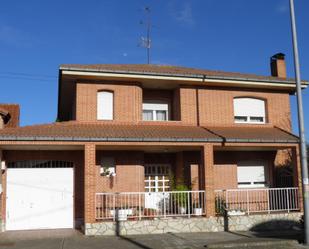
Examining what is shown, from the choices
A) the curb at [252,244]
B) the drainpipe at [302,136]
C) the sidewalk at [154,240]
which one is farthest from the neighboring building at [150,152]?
the drainpipe at [302,136]

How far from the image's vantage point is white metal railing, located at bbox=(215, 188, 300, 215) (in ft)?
51.6

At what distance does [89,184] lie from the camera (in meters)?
13.8

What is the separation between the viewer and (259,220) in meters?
15.3

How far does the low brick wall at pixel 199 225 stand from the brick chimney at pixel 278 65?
8.10 m

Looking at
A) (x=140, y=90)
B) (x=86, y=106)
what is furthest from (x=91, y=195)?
(x=140, y=90)

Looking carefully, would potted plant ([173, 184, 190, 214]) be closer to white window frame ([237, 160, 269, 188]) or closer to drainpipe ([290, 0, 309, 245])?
white window frame ([237, 160, 269, 188])

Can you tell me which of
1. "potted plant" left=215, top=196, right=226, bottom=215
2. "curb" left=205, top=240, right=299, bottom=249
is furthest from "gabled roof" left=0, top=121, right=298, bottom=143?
"curb" left=205, top=240, right=299, bottom=249

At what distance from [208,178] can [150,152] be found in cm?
362

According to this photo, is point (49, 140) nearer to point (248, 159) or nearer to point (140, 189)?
point (140, 189)

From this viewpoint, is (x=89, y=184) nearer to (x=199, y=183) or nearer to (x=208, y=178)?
(x=208, y=178)

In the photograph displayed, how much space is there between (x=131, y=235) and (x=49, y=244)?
292 cm

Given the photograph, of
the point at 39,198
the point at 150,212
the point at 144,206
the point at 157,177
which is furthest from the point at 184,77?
the point at 39,198

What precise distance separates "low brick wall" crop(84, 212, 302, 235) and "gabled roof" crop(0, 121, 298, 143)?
9.31 feet

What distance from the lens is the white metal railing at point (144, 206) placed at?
14602 mm
